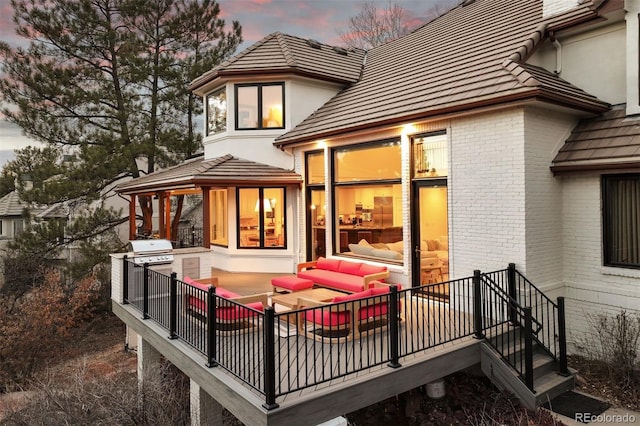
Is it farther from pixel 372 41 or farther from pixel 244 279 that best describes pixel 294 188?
pixel 372 41

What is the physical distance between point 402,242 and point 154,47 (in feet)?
49.8

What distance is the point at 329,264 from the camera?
10109 millimetres

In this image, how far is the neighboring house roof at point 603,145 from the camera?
23.2ft

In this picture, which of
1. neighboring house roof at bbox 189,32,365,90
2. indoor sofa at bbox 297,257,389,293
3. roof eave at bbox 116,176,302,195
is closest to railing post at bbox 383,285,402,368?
indoor sofa at bbox 297,257,389,293

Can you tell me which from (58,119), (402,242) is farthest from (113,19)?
(402,242)

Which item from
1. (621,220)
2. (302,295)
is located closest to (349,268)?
(302,295)

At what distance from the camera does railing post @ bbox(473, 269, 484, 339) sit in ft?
20.7

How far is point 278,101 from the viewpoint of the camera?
12.9 meters

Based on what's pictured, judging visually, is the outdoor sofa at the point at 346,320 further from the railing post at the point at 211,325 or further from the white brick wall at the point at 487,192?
the white brick wall at the point at 487,192

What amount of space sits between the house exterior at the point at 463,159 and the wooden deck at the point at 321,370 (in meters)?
2.54

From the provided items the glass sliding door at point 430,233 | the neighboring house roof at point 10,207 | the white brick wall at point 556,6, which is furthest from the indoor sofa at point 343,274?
the neighboring house roof at point 10,207

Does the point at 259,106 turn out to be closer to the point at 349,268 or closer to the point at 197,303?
the point at 349,268

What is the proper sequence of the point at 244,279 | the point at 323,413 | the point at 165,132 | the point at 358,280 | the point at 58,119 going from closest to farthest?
the point at 323,413
the point at 358,280
the point at 244,279
the point at 58,119
the point at 165,132

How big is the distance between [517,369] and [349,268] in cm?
419
